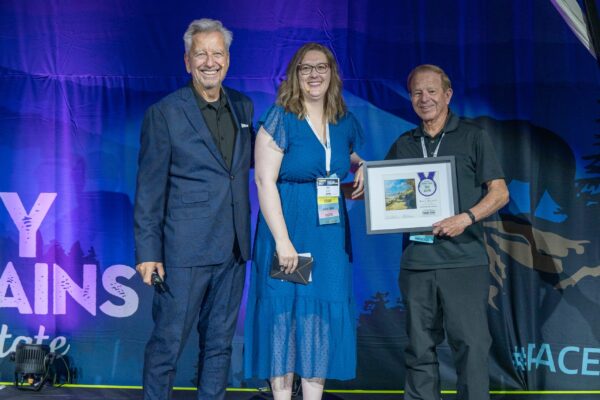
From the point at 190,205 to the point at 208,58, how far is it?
0.64m

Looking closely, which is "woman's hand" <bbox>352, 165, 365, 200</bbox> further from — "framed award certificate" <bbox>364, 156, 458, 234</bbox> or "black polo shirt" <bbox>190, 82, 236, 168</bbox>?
"black polo shirt" <bbox>190, 82, 236, 168</bbox>

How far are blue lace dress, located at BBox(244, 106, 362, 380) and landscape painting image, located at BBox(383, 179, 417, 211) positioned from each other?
0.27 m

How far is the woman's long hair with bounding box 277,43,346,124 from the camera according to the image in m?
3.14

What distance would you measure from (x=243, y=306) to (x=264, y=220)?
147cm

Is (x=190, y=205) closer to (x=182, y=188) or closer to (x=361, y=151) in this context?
(x=182, y=188)

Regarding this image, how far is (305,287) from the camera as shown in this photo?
124 inches

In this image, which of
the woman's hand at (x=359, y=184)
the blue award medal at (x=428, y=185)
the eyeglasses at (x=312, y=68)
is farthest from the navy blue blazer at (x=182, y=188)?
the blue award medal at (x=428, y=185)

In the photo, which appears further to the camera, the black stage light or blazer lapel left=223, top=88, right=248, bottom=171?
the black stage light

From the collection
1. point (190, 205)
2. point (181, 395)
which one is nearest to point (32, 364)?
point (181, 395)

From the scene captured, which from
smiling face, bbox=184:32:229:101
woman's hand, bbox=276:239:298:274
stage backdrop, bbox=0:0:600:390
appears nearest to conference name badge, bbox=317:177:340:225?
woman's hand, bbox=276:239:298:274

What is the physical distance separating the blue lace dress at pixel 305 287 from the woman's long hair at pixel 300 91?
0.04 metres

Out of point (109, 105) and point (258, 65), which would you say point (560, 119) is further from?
point (109, 105)

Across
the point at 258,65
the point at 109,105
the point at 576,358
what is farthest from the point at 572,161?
the point at 109,105

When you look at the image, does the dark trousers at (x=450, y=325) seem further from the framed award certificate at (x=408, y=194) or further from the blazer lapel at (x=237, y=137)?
the blazer lapel at (x=237, y=137)
